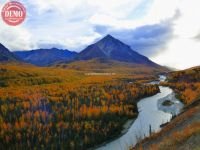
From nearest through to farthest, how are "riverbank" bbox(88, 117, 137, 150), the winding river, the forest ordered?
1. the winding river
2. "riverbank" bbox(88, 117, 137, 150)
3. the forest

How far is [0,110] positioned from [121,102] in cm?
5430

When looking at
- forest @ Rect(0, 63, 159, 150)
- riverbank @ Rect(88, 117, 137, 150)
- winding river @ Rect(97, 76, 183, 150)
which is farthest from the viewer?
forest @ Rect(0, 63, 159, 150)

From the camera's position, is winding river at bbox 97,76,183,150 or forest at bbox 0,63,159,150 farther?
forest at bbox 0,63,159,150

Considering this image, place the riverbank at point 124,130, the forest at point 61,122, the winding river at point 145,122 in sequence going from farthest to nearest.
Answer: the forest at point 61,122
the riverbank at point 124,130
the winding river at point 145,122

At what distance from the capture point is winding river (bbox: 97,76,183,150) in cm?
9099

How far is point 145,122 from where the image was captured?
4540 inches

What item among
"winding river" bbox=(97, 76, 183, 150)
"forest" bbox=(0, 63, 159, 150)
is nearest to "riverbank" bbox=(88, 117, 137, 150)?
"winding river" bbox=(97, 76, 183, 150)

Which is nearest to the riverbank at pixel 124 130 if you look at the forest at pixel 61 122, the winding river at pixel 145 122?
the winding river at pixel 145 122

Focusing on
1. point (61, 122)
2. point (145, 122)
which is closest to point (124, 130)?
point (145, 122)

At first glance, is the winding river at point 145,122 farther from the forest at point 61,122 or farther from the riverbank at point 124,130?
the forest at point 61,122

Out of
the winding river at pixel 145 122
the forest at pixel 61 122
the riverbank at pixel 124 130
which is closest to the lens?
the winding river at pixel 145 122

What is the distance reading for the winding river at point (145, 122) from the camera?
299ft

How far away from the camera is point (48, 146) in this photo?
91.6 m

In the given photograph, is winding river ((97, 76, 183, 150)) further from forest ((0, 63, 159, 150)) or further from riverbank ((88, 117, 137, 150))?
forest ((0, 63, 159, 150))
